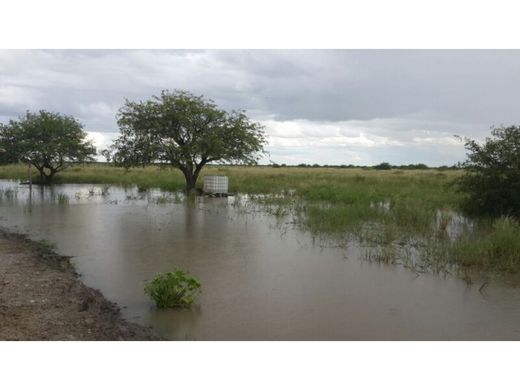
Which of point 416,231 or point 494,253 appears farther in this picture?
point 416,231

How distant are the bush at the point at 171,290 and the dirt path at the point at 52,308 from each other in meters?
0.54

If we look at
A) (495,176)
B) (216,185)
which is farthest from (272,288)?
(216,185)

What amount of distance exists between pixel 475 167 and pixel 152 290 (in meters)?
11.7

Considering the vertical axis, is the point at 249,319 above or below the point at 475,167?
below

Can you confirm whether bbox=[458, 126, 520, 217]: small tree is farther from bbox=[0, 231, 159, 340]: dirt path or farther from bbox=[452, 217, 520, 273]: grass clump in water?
bbox=[0, 231, 159, 340]: dirt path

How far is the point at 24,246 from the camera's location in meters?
9.45

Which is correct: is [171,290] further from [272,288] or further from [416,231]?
[416,231]

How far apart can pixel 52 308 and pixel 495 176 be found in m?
12.8

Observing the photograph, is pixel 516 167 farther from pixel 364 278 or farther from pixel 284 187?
pixel 284 187

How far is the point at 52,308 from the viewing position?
18.1 feet

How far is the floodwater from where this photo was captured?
18.0 feet

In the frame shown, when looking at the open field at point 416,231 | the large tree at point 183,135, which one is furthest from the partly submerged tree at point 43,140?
the open field at point 416,231

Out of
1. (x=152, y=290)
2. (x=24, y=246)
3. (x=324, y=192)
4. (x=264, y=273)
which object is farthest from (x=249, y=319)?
(x=324, y=192)

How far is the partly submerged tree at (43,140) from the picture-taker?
2841cm
